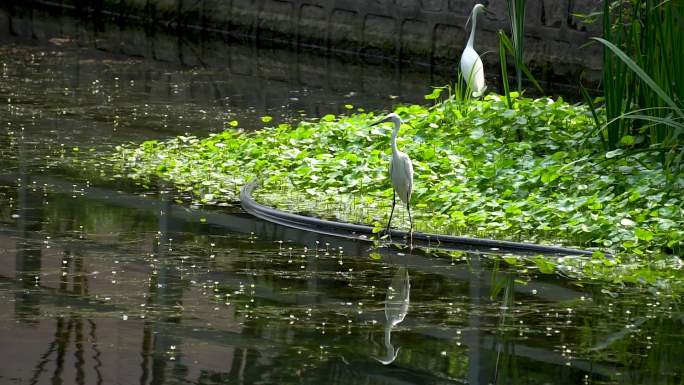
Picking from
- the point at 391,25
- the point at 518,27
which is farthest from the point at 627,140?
the point at 391,25

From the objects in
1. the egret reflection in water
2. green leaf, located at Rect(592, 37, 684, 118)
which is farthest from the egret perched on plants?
the egret reflection in water

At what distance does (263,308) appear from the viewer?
291 inches

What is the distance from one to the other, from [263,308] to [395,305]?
2.48 ft

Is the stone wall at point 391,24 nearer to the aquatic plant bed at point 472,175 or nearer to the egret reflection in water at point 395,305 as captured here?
the aquatic plant bed at point 472,175

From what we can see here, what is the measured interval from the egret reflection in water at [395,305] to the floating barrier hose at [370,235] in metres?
0.67

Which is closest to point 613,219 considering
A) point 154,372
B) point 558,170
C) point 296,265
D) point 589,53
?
point 558,170

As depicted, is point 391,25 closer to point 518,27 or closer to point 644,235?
point 518,27

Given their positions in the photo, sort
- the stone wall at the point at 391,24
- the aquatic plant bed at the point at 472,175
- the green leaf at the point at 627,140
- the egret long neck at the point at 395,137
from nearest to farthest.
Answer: the aquatic plant bed at the point at 472,175 → the egret long neck at the point at 395,137 → the green leaf at the point at 627,140 → the stone wall at the point at 391,24

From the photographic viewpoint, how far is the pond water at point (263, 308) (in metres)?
6.32

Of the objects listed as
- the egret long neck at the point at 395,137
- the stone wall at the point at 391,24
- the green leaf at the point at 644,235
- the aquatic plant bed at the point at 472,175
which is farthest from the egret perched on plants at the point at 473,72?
the stone wall at the point at 391,24

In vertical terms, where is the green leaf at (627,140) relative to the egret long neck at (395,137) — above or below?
above

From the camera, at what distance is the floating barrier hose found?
877 centimetres

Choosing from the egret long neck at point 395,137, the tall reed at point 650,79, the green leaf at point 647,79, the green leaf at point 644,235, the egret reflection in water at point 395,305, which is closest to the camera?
the egret reflection in water at point 395,305

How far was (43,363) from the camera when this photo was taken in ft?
20.5
